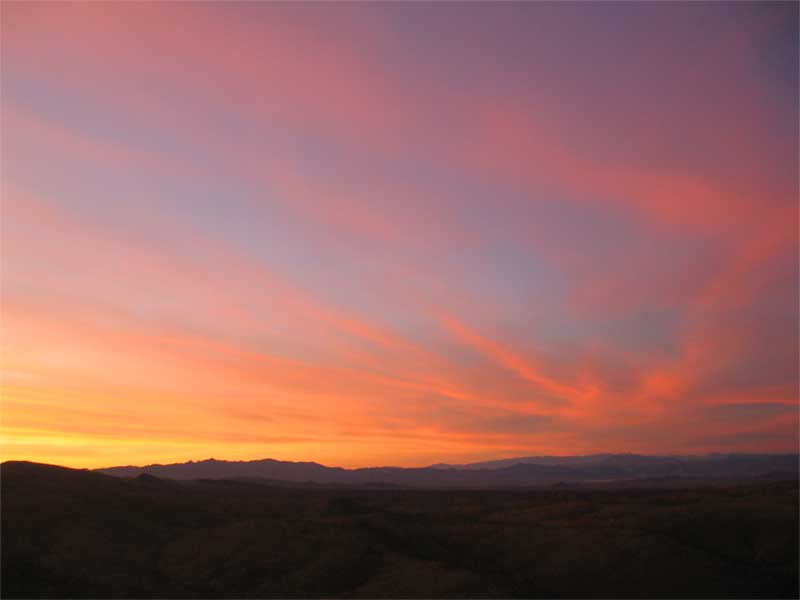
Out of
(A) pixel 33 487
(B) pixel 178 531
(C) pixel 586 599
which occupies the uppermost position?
(A) pixel 33 487

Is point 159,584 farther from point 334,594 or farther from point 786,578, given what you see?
point 786,578

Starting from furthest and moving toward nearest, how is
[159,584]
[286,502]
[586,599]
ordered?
[286,502] < [159,584] < [586,599]

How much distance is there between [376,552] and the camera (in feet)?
135

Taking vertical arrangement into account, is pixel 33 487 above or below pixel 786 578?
above

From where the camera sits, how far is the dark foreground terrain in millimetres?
34594

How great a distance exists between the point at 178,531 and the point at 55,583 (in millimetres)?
15673

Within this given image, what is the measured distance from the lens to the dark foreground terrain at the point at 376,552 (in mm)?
34594

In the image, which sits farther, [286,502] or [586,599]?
[286,502]

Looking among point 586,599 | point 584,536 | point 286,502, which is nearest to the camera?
point 586,599

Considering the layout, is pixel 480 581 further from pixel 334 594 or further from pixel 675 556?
pixel 675 556

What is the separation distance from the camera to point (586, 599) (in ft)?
112

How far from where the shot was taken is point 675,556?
126 feet

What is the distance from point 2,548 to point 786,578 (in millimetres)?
44802

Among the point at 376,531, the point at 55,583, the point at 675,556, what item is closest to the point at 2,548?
the point at 55,583
